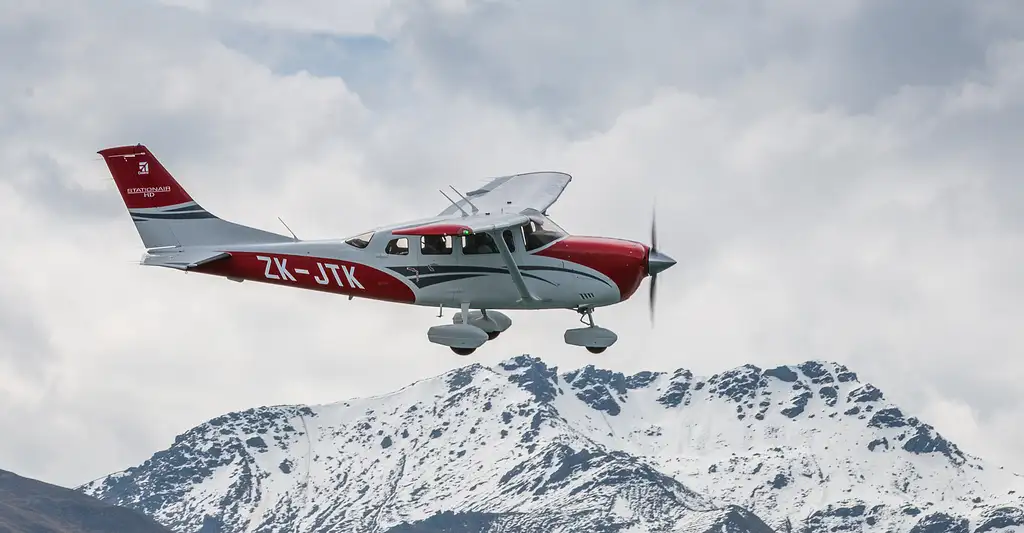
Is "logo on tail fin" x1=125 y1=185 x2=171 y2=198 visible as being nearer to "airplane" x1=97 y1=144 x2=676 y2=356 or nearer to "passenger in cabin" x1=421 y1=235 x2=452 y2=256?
"airplane" x1=97 y1=144 x2=676 y2=356

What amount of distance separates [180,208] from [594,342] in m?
15.7

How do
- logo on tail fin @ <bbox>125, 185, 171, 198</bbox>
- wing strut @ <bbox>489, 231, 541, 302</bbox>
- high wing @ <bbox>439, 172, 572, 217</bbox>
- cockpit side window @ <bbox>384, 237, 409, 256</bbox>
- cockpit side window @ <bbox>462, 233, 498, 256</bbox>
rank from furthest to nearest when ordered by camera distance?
high wing @ <bbox>439, 172, 572, 217</bbox> < logo on tail fin @ <bbox>125, 185, 171, 198</bbox> < cockpit side window @ <bbox>384, 237, 409, 256</bbox> < cockpit side window @ <bbox>462, 233, 498, 256</bbox> < wing strut @ <bbox>489, 231, 541, 302</bbox>

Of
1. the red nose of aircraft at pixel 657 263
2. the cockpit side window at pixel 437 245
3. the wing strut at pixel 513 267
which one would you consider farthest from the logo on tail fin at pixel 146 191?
the red nose of aircraft at pixel 657 263

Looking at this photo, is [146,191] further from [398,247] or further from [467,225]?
[467,225]

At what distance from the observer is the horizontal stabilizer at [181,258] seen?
177 feet

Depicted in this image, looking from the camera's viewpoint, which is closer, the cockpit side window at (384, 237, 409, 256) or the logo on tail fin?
the cockpit side window at (384, 237, 409, 256)

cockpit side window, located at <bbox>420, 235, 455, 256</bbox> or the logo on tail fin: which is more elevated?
the logo on tail fin

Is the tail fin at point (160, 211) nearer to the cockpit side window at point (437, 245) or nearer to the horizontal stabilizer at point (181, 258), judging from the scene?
the horizontal stabilizer at point (181, 258)

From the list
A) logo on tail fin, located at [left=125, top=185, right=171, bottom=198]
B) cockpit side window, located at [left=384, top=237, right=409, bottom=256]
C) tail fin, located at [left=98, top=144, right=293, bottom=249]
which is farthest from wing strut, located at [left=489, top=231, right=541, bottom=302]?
logo on tail fin, located at [left=125, top=185, right=171, bottom=198]

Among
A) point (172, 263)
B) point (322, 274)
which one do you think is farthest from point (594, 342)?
point (172, 263)

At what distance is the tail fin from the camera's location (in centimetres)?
5541

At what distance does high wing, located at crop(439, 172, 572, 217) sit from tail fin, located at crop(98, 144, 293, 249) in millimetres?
8297

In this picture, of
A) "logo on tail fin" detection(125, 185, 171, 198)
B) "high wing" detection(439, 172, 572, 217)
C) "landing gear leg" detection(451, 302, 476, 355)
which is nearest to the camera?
"landing gear leg" detection(451, 302, 476, 355)

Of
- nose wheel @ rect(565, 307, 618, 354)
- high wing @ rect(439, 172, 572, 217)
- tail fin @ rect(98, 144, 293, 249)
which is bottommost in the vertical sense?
nose wheel @ rect(565, 307, 618, 354)
